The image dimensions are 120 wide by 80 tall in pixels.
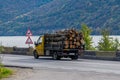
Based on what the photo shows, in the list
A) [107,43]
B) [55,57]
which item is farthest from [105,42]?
[55,57]

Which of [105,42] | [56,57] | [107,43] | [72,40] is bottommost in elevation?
[56,57]

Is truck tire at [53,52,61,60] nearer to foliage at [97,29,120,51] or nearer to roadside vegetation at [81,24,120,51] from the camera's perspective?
roadside vegetation at [81,24,120,51]

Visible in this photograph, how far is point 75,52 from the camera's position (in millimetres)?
33031

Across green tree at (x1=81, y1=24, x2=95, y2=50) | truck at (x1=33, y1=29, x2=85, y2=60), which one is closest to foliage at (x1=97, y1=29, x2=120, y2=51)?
green tree at (x1=81, y1=24, x2=95, y2=50)

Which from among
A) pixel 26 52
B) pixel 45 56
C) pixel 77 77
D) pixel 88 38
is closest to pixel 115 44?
pixel 88 38

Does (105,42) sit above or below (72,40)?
above

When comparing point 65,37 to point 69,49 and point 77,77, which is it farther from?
point 77,77

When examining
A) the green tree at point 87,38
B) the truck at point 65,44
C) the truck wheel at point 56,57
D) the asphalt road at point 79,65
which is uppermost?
the green tree at point 87,38

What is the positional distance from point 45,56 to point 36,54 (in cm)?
72

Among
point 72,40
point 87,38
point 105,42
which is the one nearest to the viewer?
point 72,40

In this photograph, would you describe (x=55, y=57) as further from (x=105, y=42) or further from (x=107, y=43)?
(x=105, y=42)

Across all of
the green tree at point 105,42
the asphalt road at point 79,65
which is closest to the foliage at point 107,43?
the green tree at point 105,42

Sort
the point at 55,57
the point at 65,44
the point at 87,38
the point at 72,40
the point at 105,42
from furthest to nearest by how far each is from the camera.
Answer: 1. the point at 87,38
2. the point at 105,42
3. the point at 55,57
4. the point at 72,40
5. the point at 65,44

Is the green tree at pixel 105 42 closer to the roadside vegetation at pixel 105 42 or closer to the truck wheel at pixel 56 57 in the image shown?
the roadside vegetation at pixel 105 42
